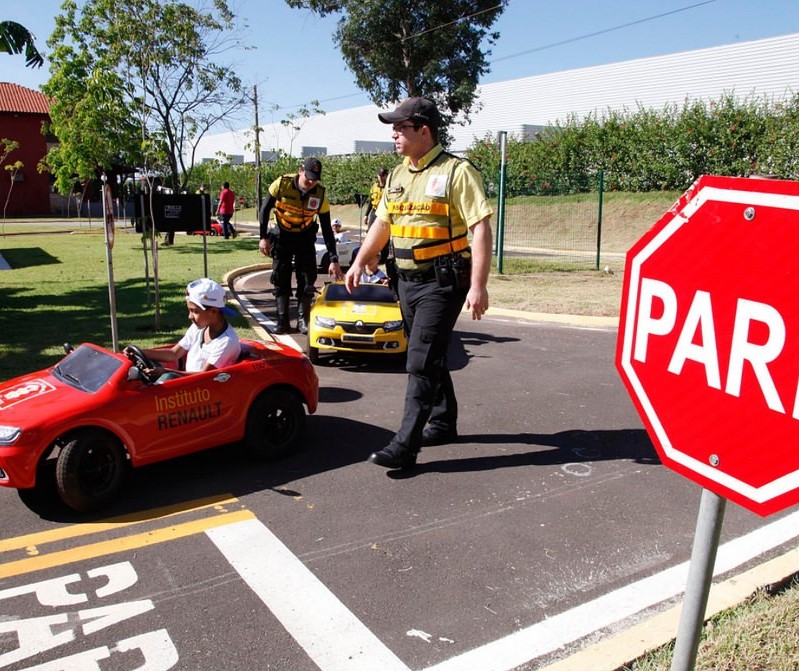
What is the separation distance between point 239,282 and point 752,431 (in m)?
14.1

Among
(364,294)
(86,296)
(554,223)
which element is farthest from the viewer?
(554,223)

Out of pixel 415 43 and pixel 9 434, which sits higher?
pixel 415 43

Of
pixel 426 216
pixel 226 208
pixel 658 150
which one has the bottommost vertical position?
pixel 426 216

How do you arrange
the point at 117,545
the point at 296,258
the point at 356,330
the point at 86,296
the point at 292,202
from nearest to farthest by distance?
1. the point at 117,545
2. the point at 356,330
3. the point at 292,202
4. the point at 296,258
5. the point at 86,296

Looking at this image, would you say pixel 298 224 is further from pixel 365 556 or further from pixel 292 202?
pixel 365 556

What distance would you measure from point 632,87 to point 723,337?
45947mm

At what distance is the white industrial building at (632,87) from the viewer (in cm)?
3444

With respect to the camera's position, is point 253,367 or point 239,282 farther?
point 239,282

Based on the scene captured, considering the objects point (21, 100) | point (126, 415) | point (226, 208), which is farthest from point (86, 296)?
point (21, 100)

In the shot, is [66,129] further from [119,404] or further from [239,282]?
[119,404]

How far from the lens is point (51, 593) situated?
3.32 m

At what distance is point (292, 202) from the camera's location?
856 centimetres

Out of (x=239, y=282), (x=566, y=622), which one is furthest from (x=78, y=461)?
(x=239, y=282)

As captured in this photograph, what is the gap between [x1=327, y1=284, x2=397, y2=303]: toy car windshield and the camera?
8.28 meters
